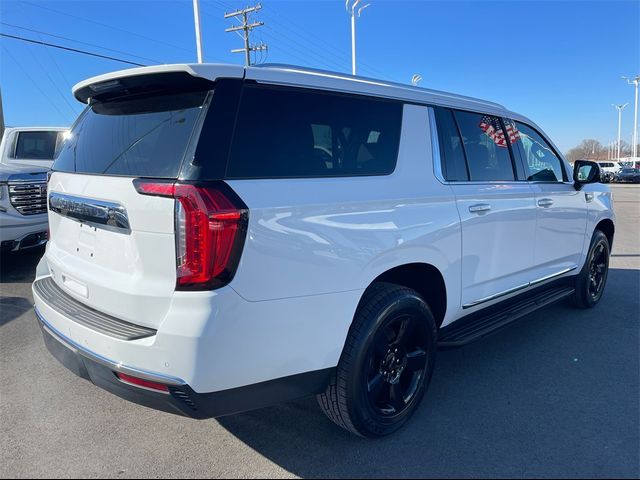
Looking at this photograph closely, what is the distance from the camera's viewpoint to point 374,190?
2.57 m

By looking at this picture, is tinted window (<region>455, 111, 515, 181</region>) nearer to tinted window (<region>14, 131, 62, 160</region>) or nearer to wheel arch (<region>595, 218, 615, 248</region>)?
wheel arch (<region>595, 218, 615, 248</region>)

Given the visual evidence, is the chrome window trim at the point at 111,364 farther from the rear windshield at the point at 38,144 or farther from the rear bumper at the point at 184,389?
the rear windshield at the point at 38,144

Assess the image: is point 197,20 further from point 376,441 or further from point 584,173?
point 376,441

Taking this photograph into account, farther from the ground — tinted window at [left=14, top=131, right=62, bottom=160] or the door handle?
tinted window at [left=14, top=131, right=62, bottom=160]

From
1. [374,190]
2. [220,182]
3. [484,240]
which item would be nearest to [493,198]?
[484,240]

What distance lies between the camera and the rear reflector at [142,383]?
204 cm

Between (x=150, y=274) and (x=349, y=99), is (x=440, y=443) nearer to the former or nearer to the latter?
(x=150, y=274)

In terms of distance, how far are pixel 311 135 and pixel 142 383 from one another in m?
1.41

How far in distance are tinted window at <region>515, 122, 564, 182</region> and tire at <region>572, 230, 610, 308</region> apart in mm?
1032

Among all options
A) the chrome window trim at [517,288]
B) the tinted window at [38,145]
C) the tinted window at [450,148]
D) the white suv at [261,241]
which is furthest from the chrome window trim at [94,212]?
the tinted window at [38,145]

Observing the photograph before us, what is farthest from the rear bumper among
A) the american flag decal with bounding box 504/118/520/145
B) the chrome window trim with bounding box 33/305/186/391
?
the american flag decal with bounding box 504/118/520/145

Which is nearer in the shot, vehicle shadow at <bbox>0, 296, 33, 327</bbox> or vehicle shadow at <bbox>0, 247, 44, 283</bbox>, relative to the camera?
vehicle shadow at <bbox>0, 296, 33, 327</bbox>

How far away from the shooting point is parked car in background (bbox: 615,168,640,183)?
4112 cm

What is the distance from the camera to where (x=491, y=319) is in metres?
3.56
